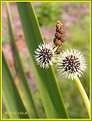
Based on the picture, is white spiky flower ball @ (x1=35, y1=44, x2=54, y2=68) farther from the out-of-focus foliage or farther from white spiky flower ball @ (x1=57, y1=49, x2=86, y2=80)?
the out-of-focus foliage

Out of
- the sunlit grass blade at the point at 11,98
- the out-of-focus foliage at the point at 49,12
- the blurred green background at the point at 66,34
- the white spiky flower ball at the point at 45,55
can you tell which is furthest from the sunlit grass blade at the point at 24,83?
the out-of-focus foliage at the point at 49,12

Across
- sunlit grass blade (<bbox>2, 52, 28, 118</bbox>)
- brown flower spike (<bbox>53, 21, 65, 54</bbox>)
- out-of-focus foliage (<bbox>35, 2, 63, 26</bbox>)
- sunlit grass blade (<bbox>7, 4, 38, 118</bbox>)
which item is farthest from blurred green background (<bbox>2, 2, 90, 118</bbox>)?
brown flower spike (<bbox>53, 21, 65, 54</bbox>)

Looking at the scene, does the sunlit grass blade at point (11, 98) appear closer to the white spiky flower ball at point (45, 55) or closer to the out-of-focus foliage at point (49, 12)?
the white spiky flower ball at point (45, 55)

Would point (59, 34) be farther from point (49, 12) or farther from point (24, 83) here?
point (49, 12)

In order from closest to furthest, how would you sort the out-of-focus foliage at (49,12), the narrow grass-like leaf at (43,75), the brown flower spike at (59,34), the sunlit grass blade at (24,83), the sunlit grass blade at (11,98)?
the brown flower spike at (59,34) → the narrow grass-like leaf at (43,75) → the sunlit grass blade at (11,98) → the sunlit grass blade at (24,83) → the out-of-focus foliage at (49,12)

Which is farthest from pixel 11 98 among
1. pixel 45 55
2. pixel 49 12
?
pixel 49 12

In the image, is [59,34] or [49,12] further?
[49,12]
